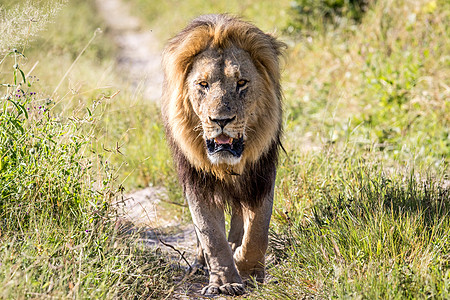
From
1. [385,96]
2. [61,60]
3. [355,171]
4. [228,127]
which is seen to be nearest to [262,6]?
[61,60]

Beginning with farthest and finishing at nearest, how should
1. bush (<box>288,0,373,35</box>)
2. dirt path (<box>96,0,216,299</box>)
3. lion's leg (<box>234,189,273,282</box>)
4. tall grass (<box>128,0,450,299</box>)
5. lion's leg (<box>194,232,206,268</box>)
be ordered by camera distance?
bush (<box>288,0,373,35</box>) → lion's leg (<box>194,232,206,268</box>) → dirt path (<box>96,0,216,299</box>) → lion's leg (<box>234,189,273,282</box>) → tall grass (<box>128,0,450,299</box>)

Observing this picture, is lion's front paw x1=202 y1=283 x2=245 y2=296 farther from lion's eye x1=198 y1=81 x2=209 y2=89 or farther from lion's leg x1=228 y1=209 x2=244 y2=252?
lion's eye x1=198 y1=81 x2=209 y2=89

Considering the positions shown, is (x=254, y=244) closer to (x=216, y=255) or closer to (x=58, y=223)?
(x=216, y=255)

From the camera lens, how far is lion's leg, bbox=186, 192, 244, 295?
12.0ft

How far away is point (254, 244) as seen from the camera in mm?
3795

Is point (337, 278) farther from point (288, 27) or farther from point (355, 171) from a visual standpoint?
point (288, 27)

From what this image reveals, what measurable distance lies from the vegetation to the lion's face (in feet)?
2.26

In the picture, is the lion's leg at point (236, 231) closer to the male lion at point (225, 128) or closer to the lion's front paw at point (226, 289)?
the male lion at point (225, 128)

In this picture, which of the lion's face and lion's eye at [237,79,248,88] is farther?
lion's eye at [237,79,248,88]

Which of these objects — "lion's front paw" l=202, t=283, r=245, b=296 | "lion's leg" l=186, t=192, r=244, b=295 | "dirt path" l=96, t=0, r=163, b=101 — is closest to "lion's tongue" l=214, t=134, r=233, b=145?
"lion's leg" l=186, t=192, r=244, b=295

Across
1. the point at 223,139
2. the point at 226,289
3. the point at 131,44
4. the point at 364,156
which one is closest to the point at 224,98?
the point at 223,139

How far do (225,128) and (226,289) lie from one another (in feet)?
3.40

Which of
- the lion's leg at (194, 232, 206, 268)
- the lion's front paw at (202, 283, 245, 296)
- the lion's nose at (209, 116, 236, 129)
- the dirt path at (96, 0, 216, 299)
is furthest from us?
the lion's leg at (194, 232, 206, 268)

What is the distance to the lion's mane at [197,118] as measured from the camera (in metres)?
3.65
